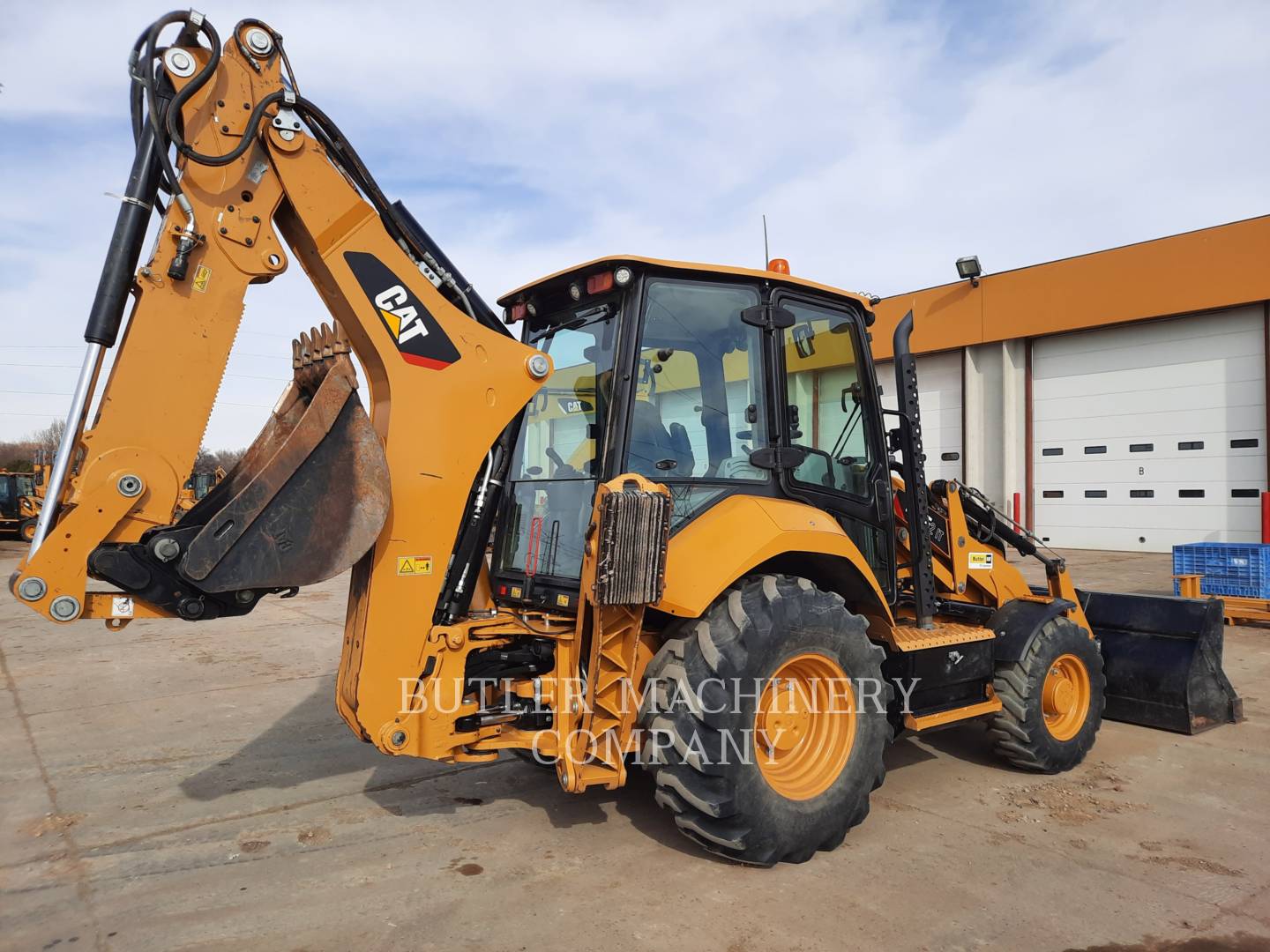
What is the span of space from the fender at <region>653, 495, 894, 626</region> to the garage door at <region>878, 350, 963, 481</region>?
53.0 feet

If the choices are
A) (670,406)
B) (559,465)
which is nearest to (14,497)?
(559,465)

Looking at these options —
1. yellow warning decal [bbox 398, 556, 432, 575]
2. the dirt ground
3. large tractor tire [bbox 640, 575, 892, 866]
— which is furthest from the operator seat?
the dirt ground

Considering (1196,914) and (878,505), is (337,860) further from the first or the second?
(1196,914)

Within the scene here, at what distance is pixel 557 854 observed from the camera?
151 inches

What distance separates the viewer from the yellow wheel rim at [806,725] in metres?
3.85

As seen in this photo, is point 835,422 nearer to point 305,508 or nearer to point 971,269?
point 305,508

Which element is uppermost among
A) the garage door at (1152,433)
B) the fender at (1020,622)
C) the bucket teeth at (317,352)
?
the garage door at (1152,433)

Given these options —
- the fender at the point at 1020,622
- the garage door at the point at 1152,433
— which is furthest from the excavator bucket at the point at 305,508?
the garage door at the point at 1152,433

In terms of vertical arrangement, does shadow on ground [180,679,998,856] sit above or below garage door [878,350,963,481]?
below

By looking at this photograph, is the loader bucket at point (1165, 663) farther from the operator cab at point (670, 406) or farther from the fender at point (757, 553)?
the fender at point (757, 553)

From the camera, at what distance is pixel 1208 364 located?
52.5 ft

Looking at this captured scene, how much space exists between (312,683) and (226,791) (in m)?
2.91

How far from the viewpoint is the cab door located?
4230mm

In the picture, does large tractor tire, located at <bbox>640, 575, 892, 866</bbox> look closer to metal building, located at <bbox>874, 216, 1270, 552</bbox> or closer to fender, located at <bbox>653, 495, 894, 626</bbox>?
fender, located at <bbox>653, 495, 894, 626</bbox>
